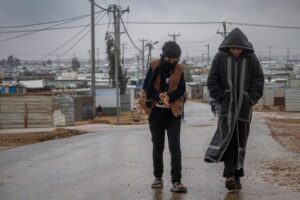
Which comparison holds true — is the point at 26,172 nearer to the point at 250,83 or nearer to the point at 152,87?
the point at 152,87

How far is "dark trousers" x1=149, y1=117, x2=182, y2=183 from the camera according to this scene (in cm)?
689

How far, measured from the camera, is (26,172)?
9.03m

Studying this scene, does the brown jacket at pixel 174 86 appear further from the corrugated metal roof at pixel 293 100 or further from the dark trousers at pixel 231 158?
the corrugated metal roof at pixel 293 100

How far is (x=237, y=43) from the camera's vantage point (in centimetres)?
661

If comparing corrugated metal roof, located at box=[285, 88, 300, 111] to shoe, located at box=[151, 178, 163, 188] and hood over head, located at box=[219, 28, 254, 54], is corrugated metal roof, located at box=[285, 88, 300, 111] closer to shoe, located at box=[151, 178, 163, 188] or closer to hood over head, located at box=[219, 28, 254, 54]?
shoe, located at box=[151, 178, 163, 188]

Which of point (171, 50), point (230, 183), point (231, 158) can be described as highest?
point (171, 50)

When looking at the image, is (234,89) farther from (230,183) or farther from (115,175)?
(115,175)

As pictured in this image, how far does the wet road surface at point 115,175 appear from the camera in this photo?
6.78 meters

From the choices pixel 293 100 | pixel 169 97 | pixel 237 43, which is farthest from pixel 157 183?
pixel 293 100

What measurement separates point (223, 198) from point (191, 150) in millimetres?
5013

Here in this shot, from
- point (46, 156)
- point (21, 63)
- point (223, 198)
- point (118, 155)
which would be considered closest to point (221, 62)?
point (223, 198)

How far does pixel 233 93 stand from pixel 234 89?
0.05 meters

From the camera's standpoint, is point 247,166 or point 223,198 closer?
point 223,198

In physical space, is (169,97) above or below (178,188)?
above
